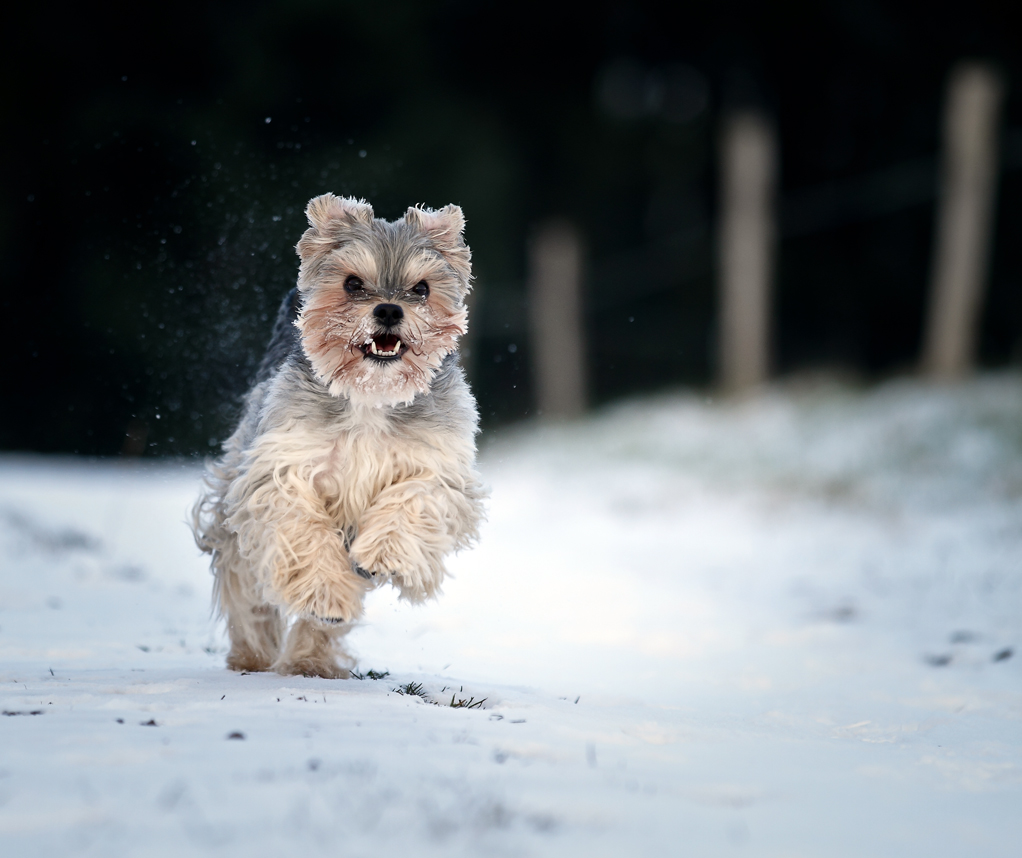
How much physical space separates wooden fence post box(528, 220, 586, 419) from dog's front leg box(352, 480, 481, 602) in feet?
67.1

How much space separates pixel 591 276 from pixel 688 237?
10.3 feet

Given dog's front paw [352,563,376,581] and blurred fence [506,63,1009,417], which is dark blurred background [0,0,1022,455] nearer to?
blurred fence [506,63,1009,417]

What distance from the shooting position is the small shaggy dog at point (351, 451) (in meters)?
4.84

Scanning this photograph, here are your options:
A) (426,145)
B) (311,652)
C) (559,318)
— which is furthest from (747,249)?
(311,652)

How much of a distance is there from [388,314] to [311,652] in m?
1.63

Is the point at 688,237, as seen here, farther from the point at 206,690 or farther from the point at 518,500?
the point at 206,690

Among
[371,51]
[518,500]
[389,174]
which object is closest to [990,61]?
[518,500]

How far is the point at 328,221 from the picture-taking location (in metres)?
5.43

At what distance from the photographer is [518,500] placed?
49.9ft

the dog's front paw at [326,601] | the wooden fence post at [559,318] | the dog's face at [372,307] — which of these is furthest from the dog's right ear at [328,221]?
the wooden fence post at [559,318]

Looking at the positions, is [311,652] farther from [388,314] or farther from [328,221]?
[328,221]

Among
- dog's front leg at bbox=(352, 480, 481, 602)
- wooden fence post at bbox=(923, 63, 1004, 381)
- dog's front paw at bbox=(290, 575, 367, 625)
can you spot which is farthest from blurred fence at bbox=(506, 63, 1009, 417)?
dog's front paw at bbox=(290, 575, 367, 625)

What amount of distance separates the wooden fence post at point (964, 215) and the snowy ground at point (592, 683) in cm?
226

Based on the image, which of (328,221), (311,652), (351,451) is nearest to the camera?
(351,451)
